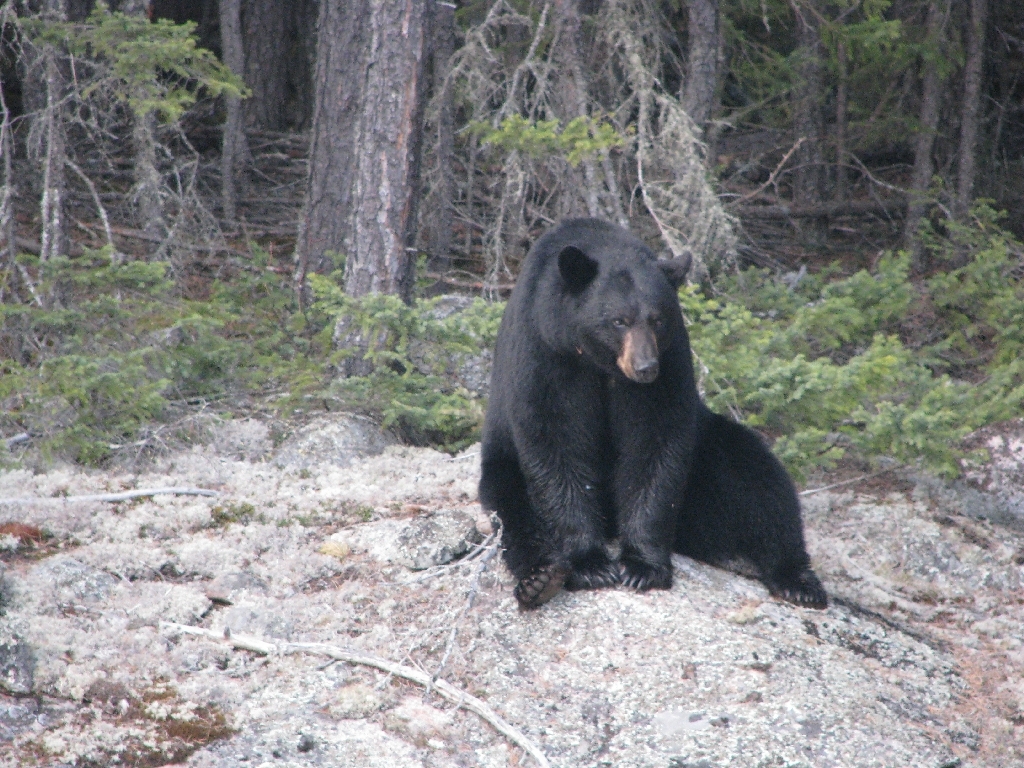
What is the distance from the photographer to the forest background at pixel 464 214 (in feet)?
21.2

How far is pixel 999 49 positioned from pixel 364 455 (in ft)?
30.1

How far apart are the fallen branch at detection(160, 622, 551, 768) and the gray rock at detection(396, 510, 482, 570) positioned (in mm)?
767

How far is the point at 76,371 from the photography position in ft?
19.5

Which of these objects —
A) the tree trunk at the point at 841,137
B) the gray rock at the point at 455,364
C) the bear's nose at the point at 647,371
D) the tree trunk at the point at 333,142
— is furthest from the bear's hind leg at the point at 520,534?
the tree trunk at the point at 841,137

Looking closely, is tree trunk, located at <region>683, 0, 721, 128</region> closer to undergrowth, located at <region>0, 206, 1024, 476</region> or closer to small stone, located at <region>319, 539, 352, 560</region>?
undergrowth, located at <region>0, 206, 1024, 476</region>

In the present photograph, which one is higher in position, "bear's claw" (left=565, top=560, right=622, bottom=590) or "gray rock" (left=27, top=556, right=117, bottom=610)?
"bear's claw" (left=565, top=560, right=622, bottom=590)

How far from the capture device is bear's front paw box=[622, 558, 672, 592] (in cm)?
430

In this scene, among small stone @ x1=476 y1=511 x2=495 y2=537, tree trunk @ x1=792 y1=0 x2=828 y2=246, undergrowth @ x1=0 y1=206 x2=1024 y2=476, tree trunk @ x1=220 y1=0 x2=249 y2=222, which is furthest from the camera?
tree trunk @ x1=220 y1=0 x2=249 y2=222

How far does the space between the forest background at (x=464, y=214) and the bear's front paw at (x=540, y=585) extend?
222 cm

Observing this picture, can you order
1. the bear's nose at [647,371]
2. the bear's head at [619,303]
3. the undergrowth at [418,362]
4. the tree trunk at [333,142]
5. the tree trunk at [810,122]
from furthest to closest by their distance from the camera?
the tree trunk at [810,122] → the tree trunk at [333,142] → the undergrowth at [418,362] → the bear's head at [619,303] → the bear's nose at [647,371]

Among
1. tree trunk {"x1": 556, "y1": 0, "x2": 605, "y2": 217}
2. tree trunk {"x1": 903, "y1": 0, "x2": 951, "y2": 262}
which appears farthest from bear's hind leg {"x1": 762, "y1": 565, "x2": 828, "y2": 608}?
tree trunk {"x1": 903, "y1": 0, "x2": 951, "y2": 262}

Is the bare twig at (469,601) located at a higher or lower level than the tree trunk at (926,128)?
lower

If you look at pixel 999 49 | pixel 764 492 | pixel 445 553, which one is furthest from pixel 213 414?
pixel 999 49

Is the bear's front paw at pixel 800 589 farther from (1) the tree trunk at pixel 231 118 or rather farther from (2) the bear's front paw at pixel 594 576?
(1) the tree trunk at pixel 231 118
